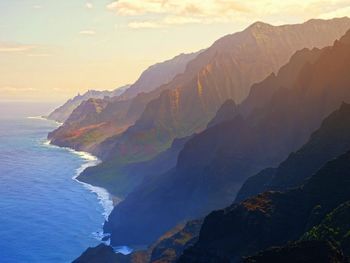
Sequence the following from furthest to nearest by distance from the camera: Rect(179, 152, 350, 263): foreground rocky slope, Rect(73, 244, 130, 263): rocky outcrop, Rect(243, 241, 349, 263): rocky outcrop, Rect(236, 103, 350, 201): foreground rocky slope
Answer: Rect(73, 244, 130, 263): rocky outcrop < Rect(236, 103, 350, 201): foreground rocky slope < Rect(179, 152, 350, 263): foreground rocky slope < Rect(243, 241, 349, 263): rocky outcrop

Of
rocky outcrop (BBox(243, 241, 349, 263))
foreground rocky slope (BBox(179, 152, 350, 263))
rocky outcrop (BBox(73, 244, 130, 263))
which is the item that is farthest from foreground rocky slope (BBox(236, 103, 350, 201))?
rocky outcrop (BBox(243, 241, 349, 263))

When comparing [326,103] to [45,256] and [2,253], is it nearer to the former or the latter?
[45,256]

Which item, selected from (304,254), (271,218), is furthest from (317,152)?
(304,254)

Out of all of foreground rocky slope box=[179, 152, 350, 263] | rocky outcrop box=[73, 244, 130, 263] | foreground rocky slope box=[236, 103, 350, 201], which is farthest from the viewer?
rocky outcrop box=[73, 244, 130, 263]

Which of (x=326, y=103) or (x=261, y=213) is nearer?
(x=261, y=213)

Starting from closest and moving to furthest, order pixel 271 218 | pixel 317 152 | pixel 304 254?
1. pixel 304 254
2. pixel 271 218
3. pixel 317 152

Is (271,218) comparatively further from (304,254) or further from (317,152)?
(317,152)

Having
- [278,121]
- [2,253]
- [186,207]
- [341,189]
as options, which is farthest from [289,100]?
[2,253]

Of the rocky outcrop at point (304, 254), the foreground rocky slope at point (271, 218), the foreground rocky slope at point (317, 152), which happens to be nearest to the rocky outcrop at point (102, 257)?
the foreground rocky slope at point (317, 152)

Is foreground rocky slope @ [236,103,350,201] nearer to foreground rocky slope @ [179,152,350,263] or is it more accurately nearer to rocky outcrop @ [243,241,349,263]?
foreground rocky slope @ [179,152,350,263]

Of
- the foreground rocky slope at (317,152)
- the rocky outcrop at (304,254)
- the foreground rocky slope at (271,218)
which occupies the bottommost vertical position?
the rocky outcrop at (304,254)

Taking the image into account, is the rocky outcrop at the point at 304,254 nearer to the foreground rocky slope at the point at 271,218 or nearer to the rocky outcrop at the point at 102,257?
the foreground rocky slope at the point at 271,218
